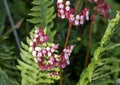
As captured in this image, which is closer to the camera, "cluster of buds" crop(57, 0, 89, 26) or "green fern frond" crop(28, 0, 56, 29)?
"cluster of buds" crop(57, 0, 89, 26)

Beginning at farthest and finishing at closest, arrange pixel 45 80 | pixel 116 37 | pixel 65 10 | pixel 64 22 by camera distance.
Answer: pixel 64 22 < pixel 116 37 < pixel 45 80 < pixel 65 10

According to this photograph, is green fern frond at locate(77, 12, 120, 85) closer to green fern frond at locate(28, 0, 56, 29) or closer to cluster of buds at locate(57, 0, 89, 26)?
cluster of buds at locate(57, 0, 89, 26)

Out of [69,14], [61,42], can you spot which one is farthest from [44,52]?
[61,42]

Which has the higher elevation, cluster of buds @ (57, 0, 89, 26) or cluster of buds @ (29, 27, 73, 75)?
cluster of buds @ (57, 0, 89, 26)

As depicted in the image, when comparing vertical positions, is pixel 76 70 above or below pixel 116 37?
below

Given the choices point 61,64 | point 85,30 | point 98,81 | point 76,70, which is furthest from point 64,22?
point 61,64

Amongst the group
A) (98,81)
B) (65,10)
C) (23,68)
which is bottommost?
(98,81)

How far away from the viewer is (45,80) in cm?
175

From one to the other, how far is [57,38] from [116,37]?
481 mm

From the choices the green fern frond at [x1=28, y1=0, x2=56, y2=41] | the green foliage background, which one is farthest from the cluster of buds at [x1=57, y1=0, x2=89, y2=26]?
the green fern frond at [x1=28, y1=0, x2=56, y2=41]

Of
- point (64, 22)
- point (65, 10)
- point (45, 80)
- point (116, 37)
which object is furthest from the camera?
point (64, 22)

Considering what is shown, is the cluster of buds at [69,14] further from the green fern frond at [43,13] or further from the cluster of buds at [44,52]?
the green fern frond at [43,13]

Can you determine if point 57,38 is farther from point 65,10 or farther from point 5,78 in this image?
point 65,10

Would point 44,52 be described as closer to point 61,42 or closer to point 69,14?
point 69,14
